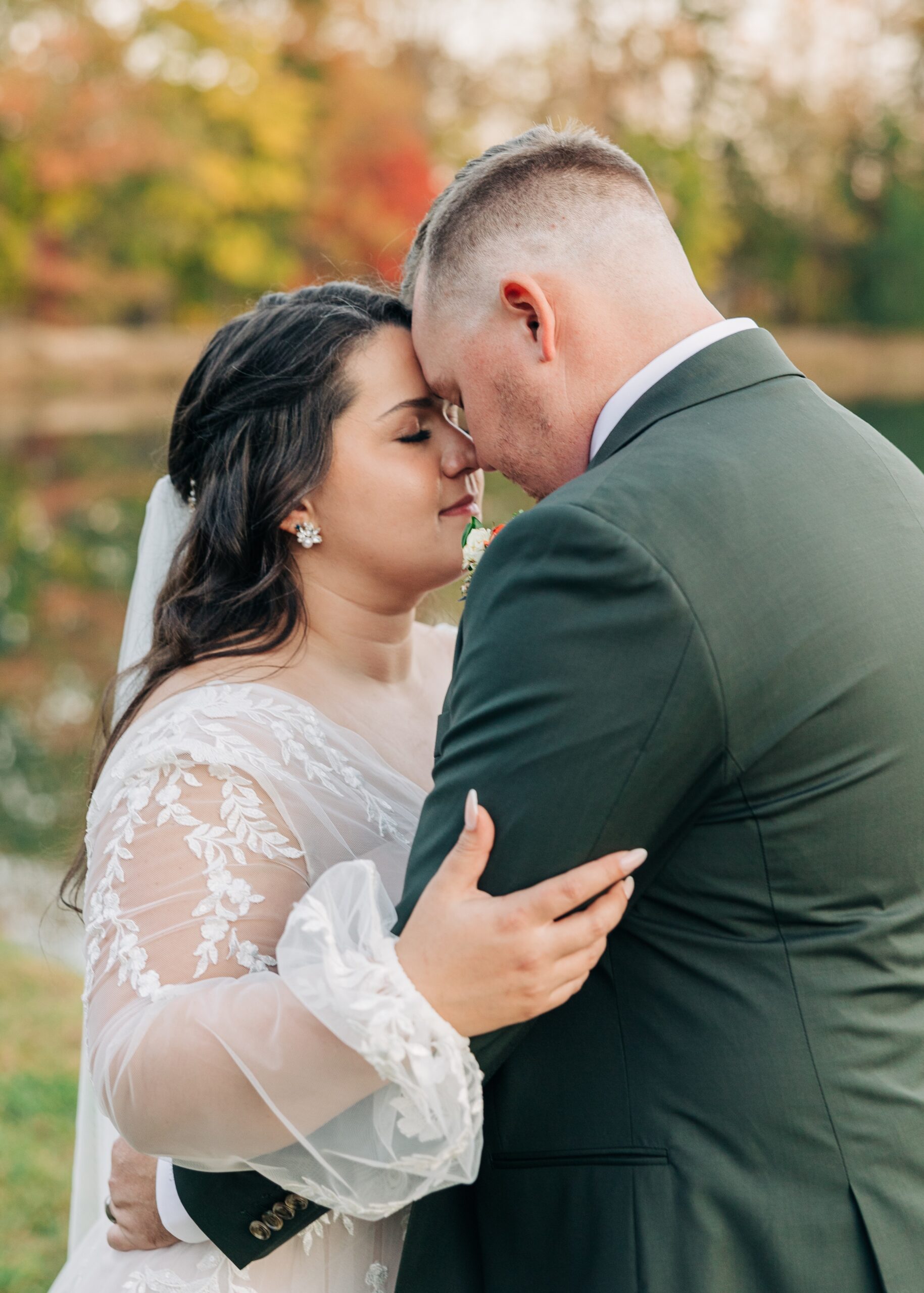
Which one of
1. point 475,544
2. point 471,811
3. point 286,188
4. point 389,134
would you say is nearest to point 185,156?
point 286,188

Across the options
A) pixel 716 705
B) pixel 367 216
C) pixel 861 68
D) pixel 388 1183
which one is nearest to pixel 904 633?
pixel 716 705

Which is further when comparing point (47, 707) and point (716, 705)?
point (47, 707)

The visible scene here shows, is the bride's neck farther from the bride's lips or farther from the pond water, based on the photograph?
the pond water

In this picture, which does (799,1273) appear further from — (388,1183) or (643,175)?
(643,175)

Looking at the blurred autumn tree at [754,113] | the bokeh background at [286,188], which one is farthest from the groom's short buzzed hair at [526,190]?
the blurred autumn tree at [754,113]

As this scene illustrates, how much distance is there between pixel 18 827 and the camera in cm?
812

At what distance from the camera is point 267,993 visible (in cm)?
176

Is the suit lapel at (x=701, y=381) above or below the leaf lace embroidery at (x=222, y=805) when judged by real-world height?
above

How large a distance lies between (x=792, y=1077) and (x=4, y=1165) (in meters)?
3.37

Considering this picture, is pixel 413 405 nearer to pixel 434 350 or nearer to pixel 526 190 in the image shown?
pixel 434 350

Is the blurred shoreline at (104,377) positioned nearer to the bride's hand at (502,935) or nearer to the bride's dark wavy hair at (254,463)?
the bride's dark wavy hair at (254,463)

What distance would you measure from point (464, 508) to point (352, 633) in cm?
37

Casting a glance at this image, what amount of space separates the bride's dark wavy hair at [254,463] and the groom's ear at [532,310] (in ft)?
2.34

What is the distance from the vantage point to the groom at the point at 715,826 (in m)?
1.52
